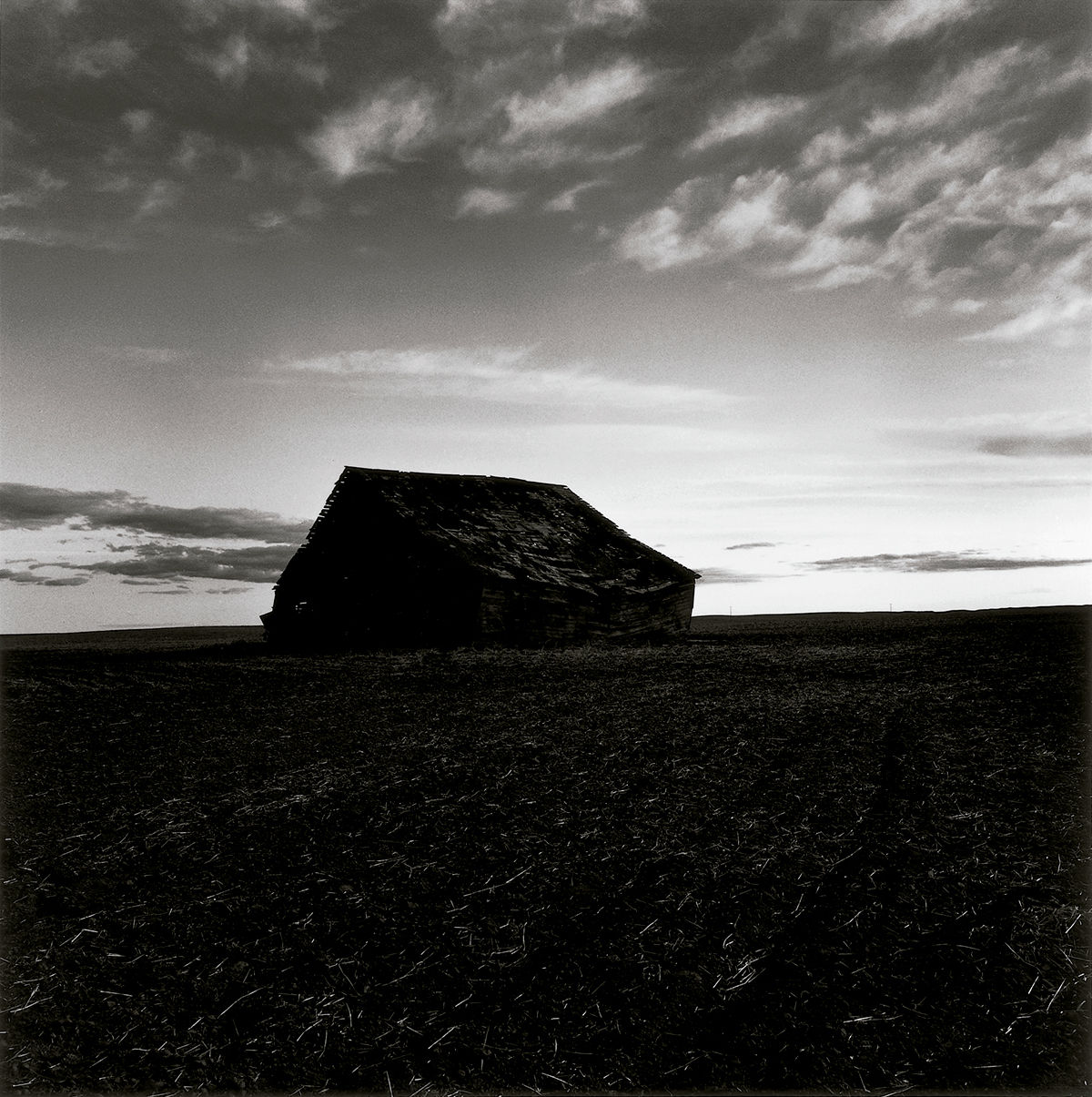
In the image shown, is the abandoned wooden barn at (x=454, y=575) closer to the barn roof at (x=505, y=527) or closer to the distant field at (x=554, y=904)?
the barn roof at (x=505, y=527)

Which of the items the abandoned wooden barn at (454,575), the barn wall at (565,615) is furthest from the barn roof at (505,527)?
the barn wall at (565,615)

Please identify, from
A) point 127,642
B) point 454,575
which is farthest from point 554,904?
point 127,642

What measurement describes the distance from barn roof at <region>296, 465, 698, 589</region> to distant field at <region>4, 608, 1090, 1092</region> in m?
15.3

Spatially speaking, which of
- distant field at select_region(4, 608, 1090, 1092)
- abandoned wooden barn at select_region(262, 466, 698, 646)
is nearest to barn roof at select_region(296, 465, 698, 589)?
abandoned wooden barn at select_region(262, 466, 698, 646)

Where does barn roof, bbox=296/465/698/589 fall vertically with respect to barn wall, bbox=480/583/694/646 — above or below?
above

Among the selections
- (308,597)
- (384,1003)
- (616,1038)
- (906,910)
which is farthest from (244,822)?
(308,597)

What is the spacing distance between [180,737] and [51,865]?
4.58 meters

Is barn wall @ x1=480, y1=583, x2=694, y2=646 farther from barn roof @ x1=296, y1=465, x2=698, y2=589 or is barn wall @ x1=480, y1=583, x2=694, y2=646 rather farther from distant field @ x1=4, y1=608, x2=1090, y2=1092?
distant field @ x1=4, y1=608, x2=1090, y2=1092

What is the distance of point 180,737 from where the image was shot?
1098cm

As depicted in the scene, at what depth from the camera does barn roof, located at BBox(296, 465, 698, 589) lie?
26781mm

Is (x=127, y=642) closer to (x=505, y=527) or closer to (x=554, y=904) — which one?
(x=505, y=527)

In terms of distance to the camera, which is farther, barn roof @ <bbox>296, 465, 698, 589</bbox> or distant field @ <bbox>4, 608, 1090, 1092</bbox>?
barn roof @ <bbox>296, 465, 698, 589</bbox>

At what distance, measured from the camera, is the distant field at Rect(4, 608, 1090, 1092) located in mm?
4164

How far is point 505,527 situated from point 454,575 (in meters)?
4.69
